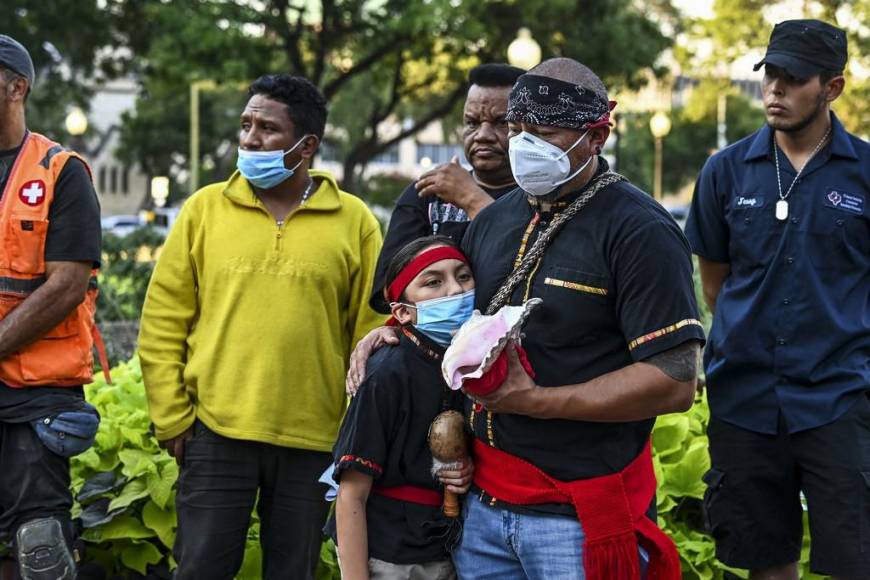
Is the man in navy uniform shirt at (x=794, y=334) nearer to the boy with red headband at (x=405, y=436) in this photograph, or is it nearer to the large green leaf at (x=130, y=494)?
the boy with red headband at (x=405, y=436)

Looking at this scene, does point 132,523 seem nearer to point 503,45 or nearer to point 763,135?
point 763,135

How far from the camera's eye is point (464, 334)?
2.94m

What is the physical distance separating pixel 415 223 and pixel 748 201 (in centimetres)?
122

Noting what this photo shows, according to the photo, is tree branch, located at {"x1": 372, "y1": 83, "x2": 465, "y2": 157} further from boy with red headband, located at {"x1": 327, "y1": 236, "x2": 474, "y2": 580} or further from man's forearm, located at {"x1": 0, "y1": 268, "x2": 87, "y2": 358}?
boy with red headband, located at {"x1": 327, "y1": 236, "x2": 474, "y2": 580}

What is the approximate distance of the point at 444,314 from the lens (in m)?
3.44

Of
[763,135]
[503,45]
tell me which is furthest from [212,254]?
[503,45]

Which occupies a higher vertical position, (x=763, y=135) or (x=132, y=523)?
(x=763, y=135)

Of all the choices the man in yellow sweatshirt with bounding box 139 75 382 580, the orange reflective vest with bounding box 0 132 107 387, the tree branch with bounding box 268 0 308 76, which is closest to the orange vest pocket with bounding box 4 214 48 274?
the orange reflective vest with bounding box 0 132 107 387

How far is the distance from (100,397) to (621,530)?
3991 mm

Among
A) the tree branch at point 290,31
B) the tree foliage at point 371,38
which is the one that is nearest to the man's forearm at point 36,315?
the tree foliage at point 371,38

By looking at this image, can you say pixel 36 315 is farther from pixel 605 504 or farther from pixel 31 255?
pixel 605 504

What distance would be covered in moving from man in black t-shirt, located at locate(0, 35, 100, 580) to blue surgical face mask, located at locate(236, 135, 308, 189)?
1.98 feet

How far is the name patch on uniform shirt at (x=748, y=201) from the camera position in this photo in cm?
435

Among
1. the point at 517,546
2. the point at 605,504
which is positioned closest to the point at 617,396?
the point at 605,504
